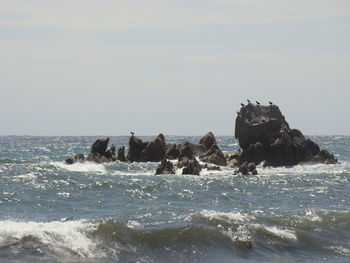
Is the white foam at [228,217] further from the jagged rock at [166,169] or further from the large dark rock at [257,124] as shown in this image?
the large dark rock at [257,124]

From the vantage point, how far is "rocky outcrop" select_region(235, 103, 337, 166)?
62.3 metres

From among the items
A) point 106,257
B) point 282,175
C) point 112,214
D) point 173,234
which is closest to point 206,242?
point 173,234

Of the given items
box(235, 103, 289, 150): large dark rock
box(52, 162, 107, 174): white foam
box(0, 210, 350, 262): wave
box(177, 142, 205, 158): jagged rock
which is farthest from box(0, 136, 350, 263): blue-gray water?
box(177, 142, 205, 158): jagged rock

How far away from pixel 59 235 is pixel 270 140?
41.9 metres

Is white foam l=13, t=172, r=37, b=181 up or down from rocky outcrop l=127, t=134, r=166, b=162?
down

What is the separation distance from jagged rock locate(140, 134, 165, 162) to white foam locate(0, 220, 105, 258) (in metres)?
44.0

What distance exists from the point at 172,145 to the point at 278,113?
34.1ft

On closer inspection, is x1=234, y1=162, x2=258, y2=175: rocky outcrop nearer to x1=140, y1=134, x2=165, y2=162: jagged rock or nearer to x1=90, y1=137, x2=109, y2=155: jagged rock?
x1=140, y1=134, x2=165, y2=162: jagged rock

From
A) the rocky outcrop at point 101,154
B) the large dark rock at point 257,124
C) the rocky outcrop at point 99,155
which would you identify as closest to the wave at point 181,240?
the large dark rock at point 257,124

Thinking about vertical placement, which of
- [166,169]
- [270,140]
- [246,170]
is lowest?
[166,169]

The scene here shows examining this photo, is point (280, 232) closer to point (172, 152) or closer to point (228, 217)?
point (228, 217)

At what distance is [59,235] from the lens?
22625mm

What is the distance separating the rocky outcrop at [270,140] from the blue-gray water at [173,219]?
15566 millimetres

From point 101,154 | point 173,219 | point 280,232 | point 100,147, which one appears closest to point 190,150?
point 101,154
